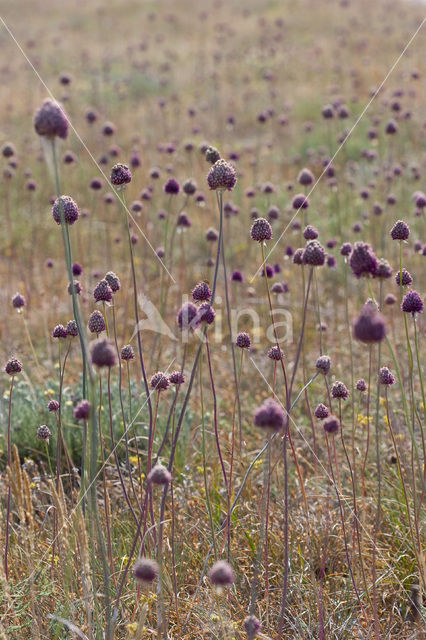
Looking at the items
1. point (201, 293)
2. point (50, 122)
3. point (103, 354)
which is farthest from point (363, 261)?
point (50, 122)

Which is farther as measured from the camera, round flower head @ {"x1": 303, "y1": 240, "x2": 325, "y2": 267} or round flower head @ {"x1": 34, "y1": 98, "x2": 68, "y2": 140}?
round flower head @ {"x1": 303, "y1": 240, "x2": 325, "y2": 267}

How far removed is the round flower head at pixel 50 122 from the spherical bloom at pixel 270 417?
767 millimetres

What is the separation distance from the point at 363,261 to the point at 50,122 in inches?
32.6

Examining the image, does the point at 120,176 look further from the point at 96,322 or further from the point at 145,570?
the point at 145,570

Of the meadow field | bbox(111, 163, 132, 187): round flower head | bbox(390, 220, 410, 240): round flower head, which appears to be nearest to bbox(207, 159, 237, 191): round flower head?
the meadow field

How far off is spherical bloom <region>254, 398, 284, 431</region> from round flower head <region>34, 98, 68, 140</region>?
767mm

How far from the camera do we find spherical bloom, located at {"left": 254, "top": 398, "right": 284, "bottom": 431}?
58.2 inches

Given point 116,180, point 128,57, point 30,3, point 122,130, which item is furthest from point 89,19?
point 116,180

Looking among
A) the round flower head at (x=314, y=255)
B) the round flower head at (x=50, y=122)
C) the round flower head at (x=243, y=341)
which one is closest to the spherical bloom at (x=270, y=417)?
the round flower head at (x=314, y=255)

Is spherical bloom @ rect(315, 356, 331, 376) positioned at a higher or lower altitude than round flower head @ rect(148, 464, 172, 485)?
higher

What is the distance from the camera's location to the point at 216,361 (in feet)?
15.0

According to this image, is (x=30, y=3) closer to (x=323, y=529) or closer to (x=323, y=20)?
(x=323, y=20)

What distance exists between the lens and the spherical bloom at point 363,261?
1.72m

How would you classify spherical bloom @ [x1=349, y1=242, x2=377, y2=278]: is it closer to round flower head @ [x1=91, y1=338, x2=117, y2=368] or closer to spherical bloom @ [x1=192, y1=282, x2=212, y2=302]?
spherical bloom @ [x1=192, y1=282, x2=212, y2=302]
